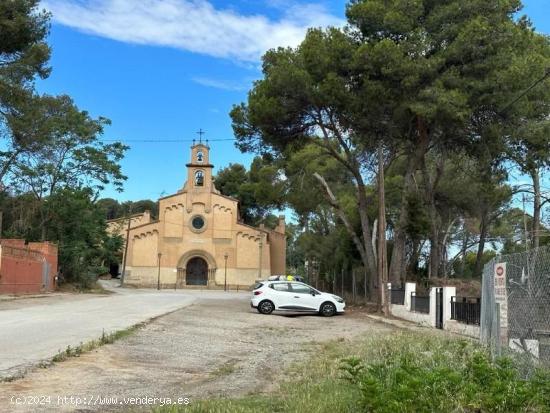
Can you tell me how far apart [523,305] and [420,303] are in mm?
→ 14266

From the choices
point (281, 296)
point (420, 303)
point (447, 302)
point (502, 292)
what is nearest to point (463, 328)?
point (447, 302)

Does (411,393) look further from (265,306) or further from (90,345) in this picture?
(265,306)

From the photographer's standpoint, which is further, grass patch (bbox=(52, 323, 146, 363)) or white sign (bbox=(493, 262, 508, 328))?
grass patch (bbox=(52, 323, 146, 363))

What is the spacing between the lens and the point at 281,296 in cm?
2678

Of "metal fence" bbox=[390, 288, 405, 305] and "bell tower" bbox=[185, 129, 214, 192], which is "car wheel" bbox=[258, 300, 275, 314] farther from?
"bell tower" bbox=[185, 129, 214, 192]

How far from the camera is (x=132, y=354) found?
1181 cm

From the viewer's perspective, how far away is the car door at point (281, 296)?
26.7m

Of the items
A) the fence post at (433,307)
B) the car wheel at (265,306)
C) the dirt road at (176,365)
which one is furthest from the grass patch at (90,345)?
the car wheel at (265,306)

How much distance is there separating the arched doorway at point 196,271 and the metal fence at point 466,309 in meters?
52.1

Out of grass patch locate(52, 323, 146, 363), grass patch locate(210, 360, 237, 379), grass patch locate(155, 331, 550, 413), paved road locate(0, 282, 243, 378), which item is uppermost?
grass patch locate(155, 331, 550, 413)

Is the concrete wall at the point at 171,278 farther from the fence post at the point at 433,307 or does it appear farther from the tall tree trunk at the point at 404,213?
the fence post at the point at 433,307

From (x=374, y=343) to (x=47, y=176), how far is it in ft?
123

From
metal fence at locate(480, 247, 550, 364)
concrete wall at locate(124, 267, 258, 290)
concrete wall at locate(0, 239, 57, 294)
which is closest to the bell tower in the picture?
concrete wall at locate(124, 267, 258, 290)

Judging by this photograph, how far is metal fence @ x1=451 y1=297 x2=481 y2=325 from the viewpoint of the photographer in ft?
58.4
